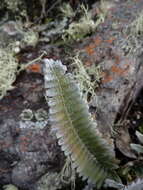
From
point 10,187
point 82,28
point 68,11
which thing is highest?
point 68,11

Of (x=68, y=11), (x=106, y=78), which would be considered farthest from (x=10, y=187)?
(x=68, y=11)

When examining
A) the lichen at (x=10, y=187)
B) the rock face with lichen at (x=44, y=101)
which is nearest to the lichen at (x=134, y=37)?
the rock face with lichen at (x=44, y=101)

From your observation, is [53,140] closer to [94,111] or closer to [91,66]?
[94,111]

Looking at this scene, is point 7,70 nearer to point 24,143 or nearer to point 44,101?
point 44,101

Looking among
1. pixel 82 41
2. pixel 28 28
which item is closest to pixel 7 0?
pixel 28 28

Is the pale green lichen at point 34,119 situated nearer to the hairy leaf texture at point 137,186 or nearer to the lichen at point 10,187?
the lichen at point 10,187
